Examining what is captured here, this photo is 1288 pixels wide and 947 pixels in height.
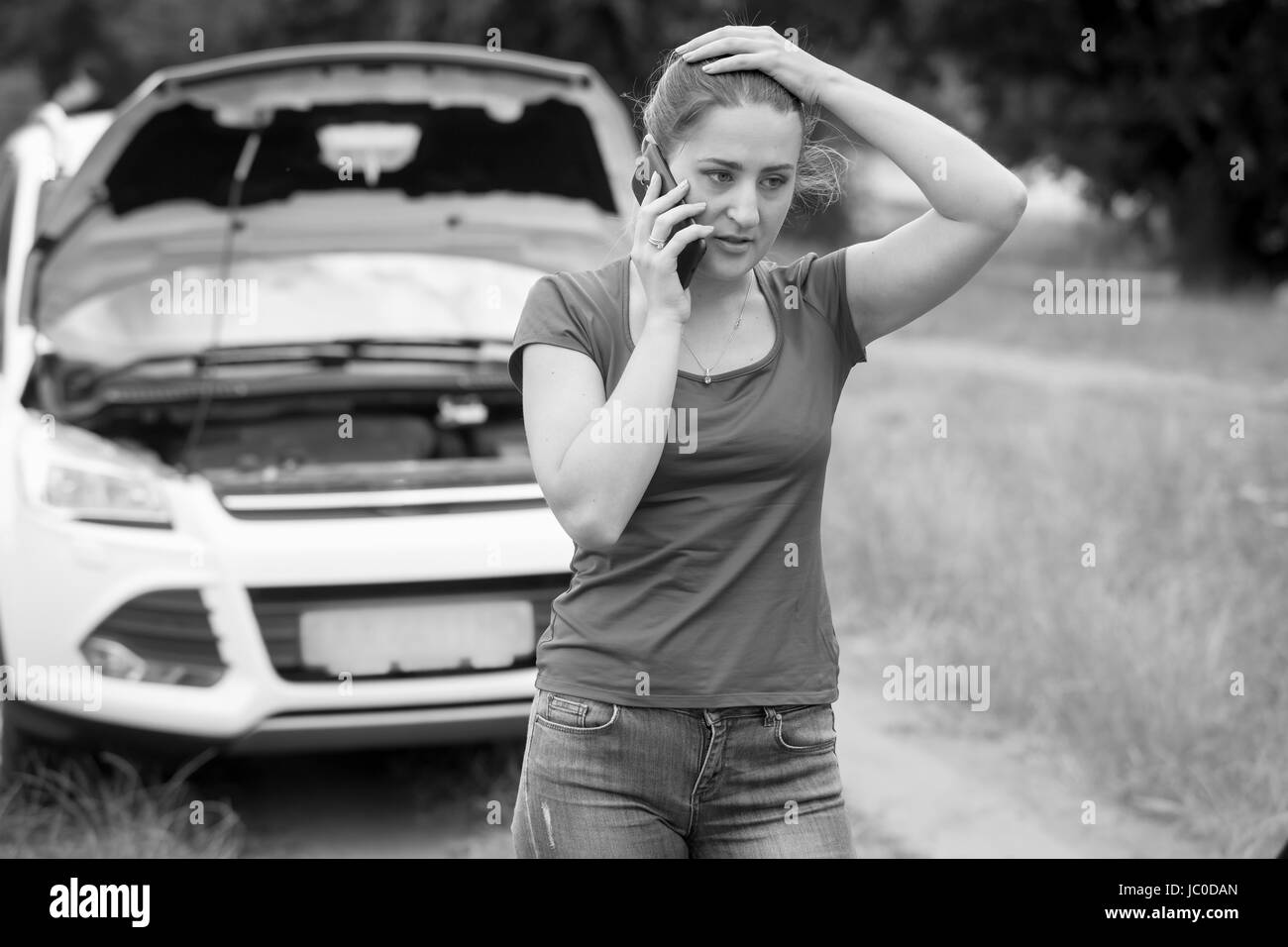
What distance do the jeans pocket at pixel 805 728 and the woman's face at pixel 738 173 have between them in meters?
0.59

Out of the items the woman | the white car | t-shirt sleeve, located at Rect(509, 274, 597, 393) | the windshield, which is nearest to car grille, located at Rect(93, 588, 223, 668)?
the white car

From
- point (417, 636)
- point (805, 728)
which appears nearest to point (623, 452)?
point (805, 728)

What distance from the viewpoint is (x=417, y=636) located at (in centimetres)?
355

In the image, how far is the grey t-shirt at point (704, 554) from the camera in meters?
1.94

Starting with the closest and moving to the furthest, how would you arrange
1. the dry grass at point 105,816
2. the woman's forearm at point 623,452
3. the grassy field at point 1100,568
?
1. the woman's forearm at point 623,452
2. the dry grass at point 105,816
3. the grassy field at point 1100,568

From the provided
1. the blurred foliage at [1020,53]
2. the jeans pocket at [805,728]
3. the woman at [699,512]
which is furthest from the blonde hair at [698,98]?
the blurred foliage at [1020,53]

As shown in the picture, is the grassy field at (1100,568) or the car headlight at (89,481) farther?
the grassy field at (1100,568)

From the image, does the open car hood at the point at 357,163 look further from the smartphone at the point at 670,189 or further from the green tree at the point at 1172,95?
the green tree at the point at 1172,95

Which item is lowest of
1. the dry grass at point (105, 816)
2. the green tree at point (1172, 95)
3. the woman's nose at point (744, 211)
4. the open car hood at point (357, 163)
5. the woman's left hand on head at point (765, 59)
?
the dry grass at point (105, 816)

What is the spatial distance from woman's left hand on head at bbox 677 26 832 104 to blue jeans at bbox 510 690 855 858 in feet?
2.74

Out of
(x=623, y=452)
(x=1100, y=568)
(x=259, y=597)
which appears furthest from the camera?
(x=1100, y=568)

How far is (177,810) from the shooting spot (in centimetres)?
375

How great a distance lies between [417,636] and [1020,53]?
1883cm

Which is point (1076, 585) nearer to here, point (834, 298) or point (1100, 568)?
point (1100, 568)
